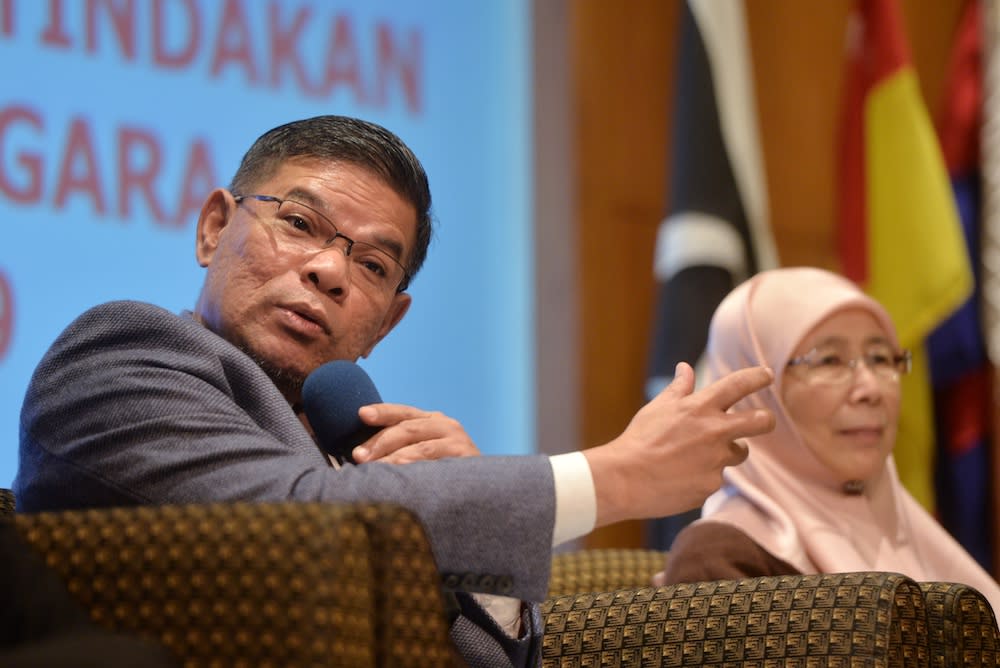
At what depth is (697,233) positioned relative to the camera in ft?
12.9

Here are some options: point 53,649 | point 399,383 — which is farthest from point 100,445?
point 399,383

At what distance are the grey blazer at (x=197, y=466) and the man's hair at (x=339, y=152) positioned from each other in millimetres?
524

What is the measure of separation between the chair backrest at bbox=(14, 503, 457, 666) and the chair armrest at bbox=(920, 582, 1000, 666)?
0.89 metres

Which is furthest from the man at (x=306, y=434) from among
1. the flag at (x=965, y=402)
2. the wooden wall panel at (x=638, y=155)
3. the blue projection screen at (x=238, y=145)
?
the flag at (x=965, y=402)

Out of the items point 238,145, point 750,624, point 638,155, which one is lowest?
point 750,624

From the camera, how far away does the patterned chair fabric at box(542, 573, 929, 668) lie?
5.60ft

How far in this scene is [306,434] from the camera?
164cm

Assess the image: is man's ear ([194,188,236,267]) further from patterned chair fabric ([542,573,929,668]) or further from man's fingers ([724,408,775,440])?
man's fingers ([724,408,775,440])

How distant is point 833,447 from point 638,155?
1826 millimetres

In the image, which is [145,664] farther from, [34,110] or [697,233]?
[697,233]

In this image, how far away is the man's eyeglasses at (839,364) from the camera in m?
2.60

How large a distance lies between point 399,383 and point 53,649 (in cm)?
238

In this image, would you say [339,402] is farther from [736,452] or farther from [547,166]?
[547,166]

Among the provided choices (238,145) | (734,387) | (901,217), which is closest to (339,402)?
(734,387)
